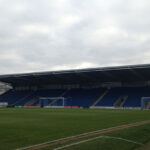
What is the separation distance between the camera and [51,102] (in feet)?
219

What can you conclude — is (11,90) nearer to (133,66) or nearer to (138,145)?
(133,66)

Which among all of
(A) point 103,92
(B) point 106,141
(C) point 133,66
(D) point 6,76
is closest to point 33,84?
(D) point 6,76

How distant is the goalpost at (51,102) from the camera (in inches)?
2535

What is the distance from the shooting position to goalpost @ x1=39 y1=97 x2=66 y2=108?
211 ft

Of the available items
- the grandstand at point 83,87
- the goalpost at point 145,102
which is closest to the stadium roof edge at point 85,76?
the grandstand at point 83,87

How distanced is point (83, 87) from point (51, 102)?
1181cm

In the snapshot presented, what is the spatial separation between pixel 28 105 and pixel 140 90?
31689mm

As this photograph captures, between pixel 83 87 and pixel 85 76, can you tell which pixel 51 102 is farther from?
pixel 85 76

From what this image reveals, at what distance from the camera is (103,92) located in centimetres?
6594

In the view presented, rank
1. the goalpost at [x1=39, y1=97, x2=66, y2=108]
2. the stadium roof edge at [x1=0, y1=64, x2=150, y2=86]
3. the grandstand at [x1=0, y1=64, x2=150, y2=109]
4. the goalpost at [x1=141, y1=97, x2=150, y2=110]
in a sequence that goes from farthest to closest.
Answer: the goalpost at [x1=39, y1=97, x2=66, y2=108] → the grandstand at [x1=0, y1=64, x2=150, y2=109] → the stadium roof edge at [x1=0, y1=64, x2=150, y2=86] → the goalpost at [x1=141, y1=97, x2=150, y2=110]

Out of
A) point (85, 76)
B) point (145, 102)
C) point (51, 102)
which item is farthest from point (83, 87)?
point (145, 102)

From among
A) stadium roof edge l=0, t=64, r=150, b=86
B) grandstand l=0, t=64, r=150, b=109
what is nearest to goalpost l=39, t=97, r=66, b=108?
grandstand l=0, t=64, r=150, b=109

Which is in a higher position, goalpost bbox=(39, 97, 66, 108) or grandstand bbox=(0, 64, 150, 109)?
grandstand bbox=(0, 64, 150, 109)

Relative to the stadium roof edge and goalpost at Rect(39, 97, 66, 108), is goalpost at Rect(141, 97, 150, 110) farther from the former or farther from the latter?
goalpost at Rect(39, 97, 66, 108)
